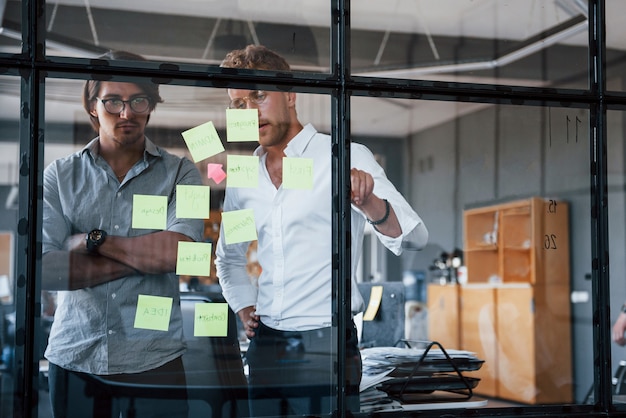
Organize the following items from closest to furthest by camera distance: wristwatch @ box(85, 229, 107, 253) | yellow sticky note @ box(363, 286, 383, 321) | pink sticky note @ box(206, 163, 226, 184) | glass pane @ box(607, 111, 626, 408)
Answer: wristwatch @ box(85, 229, 107, 253), pink sticky note @ box(206, 163, 226, 184), yellow sticky note @ box(363, 286, 383, 321), glass pane @ box(607, 111, 626, 408)

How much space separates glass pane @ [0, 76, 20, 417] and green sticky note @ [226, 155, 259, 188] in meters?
0.72

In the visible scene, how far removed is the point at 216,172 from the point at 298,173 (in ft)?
0.99

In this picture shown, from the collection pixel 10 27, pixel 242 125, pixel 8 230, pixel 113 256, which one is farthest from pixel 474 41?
pixel 8 230

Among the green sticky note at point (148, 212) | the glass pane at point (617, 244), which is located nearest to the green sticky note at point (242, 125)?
the green sticky note at point (148, 212)

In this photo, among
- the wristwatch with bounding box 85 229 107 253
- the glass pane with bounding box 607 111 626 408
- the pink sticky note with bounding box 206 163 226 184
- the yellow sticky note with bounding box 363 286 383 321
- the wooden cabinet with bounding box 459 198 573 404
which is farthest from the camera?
the glass pane with bounding box 607 111 626 408

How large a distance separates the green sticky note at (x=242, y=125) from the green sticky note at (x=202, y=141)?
0.06m

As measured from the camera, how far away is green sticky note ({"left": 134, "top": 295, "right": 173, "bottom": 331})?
3053 millimetres

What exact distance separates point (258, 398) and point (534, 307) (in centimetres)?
116

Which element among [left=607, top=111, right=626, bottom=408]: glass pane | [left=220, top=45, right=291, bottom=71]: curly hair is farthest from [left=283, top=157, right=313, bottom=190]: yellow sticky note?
[left=607, top=111, right=626, bottom=408]: glass pane

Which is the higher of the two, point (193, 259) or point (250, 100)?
point (250, 100)

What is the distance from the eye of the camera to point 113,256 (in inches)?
120

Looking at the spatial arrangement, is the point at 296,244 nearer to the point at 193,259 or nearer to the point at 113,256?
the point at 193,259

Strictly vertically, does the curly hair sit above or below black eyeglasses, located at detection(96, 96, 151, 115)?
above

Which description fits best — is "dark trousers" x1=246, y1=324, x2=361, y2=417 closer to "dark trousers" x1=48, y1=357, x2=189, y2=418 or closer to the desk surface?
the desk surface
